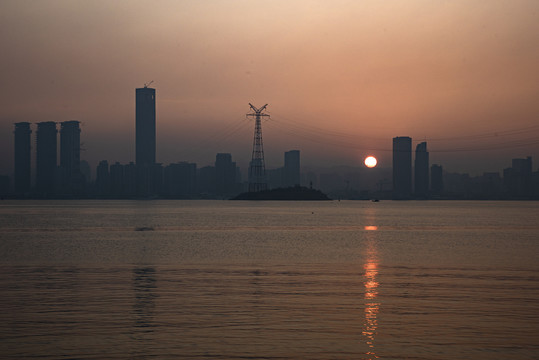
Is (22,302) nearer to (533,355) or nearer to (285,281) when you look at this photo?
(285,281)

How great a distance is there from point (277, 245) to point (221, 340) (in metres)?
56.5

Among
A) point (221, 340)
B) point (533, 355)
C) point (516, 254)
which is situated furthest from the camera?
point (516, 254)

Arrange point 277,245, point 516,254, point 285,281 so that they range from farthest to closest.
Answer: point 277,245
point 516,254
point 285,281

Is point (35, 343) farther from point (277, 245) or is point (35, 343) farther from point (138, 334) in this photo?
point (277, 245)

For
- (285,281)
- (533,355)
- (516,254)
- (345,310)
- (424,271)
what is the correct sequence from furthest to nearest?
(516,254) → (424,271) → (285,281) → (345,310) → (533,355)

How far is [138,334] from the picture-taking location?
24047mm

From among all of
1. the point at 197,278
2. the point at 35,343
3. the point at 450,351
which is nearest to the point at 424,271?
the point at 197,278

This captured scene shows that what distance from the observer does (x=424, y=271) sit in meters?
49.3

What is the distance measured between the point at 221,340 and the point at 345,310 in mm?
8311

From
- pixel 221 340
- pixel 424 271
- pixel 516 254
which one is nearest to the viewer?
pixel 221 340

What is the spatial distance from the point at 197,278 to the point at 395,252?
32.8 metres

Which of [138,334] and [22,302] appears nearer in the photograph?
[138,334]

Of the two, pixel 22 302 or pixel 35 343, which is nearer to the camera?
pixel 35 343

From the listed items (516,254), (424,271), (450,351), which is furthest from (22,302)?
(516,254)
